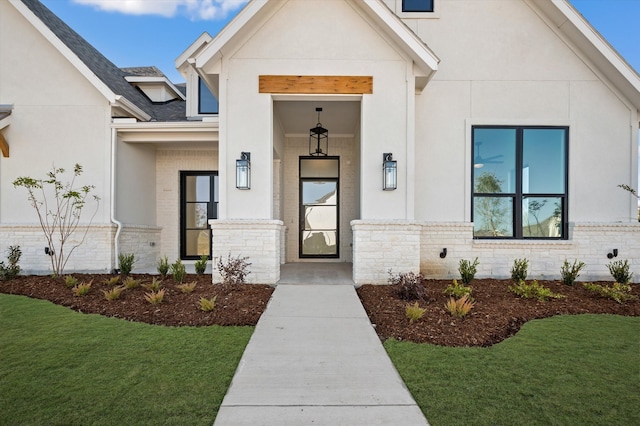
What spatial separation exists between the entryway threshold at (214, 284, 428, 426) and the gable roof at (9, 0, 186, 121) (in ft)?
22.0

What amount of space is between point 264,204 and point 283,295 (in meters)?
1.78

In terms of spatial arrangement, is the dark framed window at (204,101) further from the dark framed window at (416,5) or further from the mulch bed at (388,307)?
the dark framed window at (416,5)

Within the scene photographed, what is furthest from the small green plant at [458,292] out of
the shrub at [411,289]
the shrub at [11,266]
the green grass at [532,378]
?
the shrub at [11,266]

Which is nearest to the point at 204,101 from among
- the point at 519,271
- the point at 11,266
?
the point at 11,266

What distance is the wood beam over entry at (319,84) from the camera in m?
6.99

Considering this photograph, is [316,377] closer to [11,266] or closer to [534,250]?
[534,250]

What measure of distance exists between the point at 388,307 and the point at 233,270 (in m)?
2.75

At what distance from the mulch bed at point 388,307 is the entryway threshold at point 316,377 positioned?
1.52ft

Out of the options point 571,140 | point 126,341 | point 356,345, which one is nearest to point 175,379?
point 126,341

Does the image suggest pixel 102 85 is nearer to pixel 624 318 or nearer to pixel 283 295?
pixel 283 295

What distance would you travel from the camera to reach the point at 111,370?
3.50 meters

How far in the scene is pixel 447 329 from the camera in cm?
459

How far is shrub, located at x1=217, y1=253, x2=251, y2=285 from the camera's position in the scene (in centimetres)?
645

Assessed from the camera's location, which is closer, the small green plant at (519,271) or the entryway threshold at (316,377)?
the entryway threshold at (316,377)
